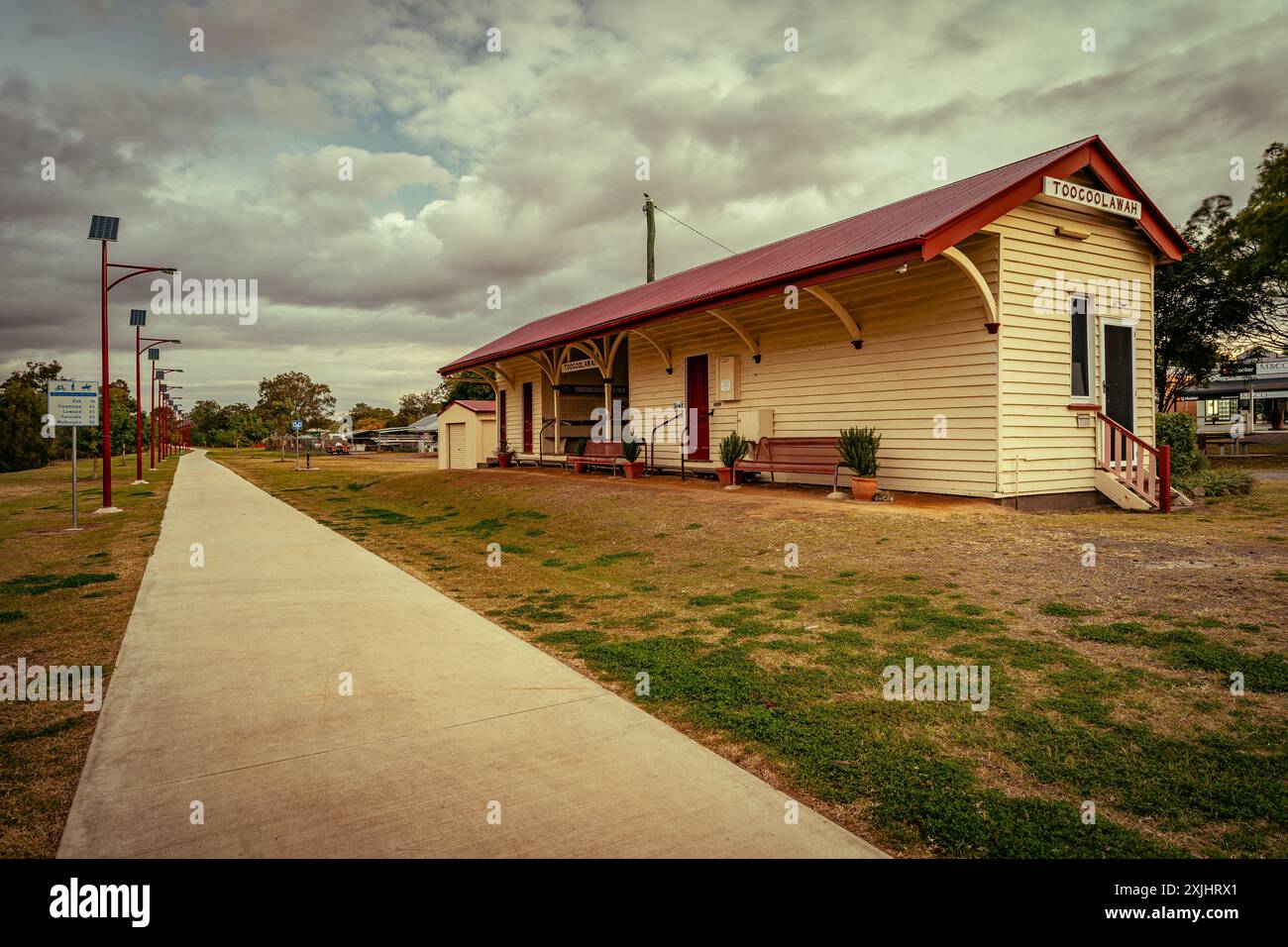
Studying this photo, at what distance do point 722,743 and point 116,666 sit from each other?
13.5 feet

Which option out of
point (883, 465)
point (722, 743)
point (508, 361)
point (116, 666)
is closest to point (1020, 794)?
point (722, 743)

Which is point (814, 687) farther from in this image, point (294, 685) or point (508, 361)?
point (508, 361)

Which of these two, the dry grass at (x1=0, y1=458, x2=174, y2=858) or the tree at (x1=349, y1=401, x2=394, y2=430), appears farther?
the tree at (x1=349, y1=401, x2=394, y2=430)

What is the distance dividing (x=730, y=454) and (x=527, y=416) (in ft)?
42.8

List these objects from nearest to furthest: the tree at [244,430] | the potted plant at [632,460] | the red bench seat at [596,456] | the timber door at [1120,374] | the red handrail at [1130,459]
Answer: the red handrail at [1130,459], the timber door at [1120,374], the potted plant at [632,460], the red bench seat at [596,456], the tree at [244,430]

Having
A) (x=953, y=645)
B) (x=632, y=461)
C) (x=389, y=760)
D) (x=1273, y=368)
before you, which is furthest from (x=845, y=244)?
(x=1273, y=368)

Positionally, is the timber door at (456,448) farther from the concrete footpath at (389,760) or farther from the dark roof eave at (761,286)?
the concrete footpath at (389,760)

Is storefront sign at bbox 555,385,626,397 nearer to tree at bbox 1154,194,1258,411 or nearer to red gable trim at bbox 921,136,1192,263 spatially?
red gable trim at bbox 921,136,1192,263

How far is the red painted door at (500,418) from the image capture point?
88.4 ft

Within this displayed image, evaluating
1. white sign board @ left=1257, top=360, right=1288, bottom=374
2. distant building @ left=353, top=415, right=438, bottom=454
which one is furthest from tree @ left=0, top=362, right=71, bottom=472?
white sign board @ left=1257, top=360, right=1288, bottom=374

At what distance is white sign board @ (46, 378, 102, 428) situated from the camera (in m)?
14.5

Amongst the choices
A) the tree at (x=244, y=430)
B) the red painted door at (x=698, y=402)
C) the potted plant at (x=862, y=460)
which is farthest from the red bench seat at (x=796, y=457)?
the tree at (x=244, y=430)

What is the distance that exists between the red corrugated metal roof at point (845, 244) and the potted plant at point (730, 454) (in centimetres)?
268

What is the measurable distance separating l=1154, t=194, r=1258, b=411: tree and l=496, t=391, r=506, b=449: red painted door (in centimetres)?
2423
